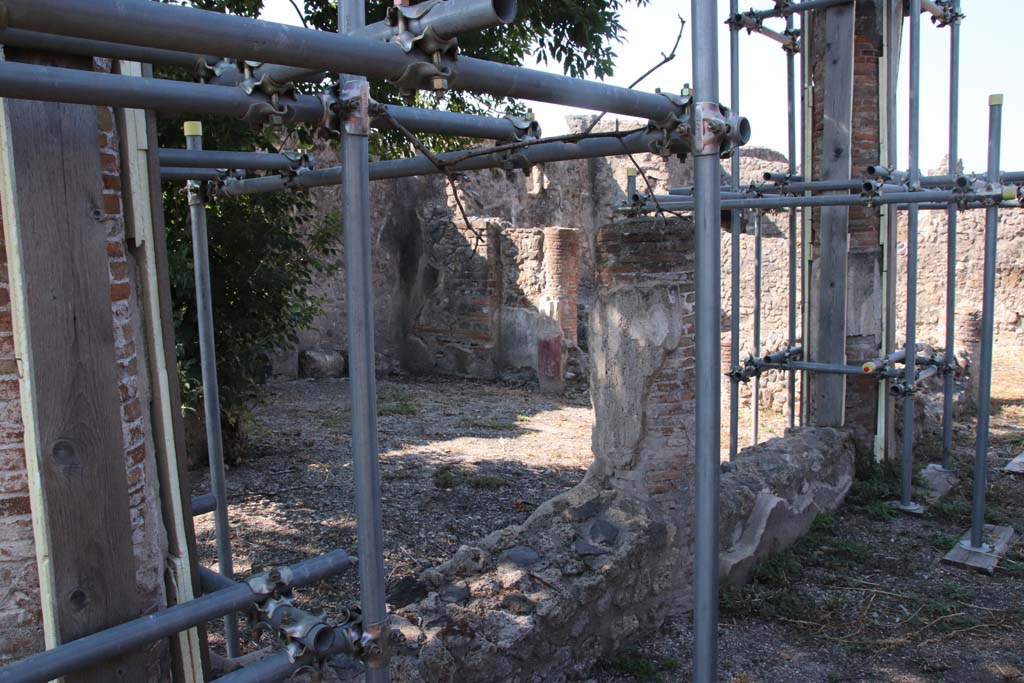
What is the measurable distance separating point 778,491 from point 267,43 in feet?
14.5

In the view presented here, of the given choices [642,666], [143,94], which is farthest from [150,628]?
[642,666]

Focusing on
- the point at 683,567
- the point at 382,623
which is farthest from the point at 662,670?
the point at 382,623

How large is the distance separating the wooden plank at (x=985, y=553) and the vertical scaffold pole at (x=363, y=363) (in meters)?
4.19

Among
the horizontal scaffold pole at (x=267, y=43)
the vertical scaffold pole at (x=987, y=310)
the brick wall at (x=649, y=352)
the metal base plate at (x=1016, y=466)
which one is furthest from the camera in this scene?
the metal base plate at (x=1016, y=466)

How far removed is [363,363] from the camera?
6.40 feet

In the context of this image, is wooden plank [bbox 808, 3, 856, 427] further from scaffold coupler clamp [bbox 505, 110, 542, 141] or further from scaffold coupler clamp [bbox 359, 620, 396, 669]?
scaffold coupler clamp [bbox 359, 620, 396, 669]

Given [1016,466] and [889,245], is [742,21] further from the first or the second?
[1016,466]

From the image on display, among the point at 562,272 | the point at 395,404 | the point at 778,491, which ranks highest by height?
the point at 562,272

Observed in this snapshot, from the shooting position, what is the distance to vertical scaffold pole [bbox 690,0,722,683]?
6.97 ft

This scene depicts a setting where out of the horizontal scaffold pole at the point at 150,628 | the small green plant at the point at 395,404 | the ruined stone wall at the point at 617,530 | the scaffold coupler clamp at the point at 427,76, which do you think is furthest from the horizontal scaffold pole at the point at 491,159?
the small green plant at the point at 395,404

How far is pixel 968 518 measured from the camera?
5.78m

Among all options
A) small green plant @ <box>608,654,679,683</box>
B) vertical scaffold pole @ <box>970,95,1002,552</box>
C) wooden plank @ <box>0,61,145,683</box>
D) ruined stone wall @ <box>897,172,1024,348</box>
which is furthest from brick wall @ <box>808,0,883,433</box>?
ruined stone wall @ <box>897,172,1024,348</box>

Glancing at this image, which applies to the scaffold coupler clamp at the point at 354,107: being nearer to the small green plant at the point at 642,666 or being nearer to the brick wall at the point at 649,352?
the brick wall at the point at 649,352

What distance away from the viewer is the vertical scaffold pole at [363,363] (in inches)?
75.8
